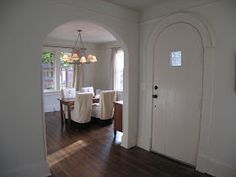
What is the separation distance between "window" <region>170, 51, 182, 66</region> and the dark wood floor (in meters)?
1.60

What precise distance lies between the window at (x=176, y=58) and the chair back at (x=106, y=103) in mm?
2104

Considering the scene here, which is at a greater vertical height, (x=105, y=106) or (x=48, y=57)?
(x=48, y=57)

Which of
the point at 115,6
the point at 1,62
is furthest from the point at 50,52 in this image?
the point at 1,62

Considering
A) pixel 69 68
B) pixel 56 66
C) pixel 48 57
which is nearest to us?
pixel 48 57

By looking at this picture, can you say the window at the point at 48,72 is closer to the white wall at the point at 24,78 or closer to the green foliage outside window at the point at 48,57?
the green foliage outside window at the point at 48,57

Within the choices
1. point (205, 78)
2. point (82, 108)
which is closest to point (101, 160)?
point (82, 108)

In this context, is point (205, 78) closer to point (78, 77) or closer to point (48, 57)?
point (78, 77)

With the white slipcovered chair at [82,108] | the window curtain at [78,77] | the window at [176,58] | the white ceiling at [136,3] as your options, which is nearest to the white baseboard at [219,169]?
the window at [176,58]

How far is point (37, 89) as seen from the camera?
2252mm

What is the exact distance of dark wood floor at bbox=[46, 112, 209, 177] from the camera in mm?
2502

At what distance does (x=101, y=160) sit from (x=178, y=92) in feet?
5.50

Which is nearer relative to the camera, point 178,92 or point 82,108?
point 178,92

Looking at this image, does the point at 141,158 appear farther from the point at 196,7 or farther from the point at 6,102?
the point at 196,7

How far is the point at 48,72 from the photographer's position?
626cm
